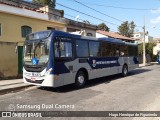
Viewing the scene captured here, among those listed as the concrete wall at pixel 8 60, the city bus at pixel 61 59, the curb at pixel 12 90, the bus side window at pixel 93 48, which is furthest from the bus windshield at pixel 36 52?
the concrete wall at pixel 8 60

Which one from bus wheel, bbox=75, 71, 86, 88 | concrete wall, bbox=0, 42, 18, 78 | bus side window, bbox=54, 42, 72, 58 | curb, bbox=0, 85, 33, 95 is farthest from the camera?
concrete wall, bbox=0, 42, 18, 78

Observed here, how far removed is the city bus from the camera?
9.57 m

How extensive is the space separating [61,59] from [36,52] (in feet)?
3.98

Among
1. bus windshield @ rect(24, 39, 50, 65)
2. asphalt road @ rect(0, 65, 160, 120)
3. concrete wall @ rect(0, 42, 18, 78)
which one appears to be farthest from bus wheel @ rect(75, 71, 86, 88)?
concrete wall @ rect(0, 42, 18, 78)

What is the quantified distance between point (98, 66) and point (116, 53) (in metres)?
2.91

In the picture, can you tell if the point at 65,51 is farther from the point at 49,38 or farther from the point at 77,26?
the point at 77,26

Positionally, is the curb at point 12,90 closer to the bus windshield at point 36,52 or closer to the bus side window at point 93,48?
the bus windshield at point 36,52

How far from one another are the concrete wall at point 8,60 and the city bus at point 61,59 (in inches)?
143

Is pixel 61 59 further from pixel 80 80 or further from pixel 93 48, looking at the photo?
pixel 93 48

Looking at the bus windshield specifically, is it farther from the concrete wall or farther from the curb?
the concrete wall

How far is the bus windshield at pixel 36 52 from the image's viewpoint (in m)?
9.65

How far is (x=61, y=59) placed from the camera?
391 inches

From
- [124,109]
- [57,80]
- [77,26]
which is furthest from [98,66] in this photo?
[77,26]

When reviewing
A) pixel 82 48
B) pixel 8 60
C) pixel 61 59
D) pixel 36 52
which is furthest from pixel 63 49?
pixel 8 60
